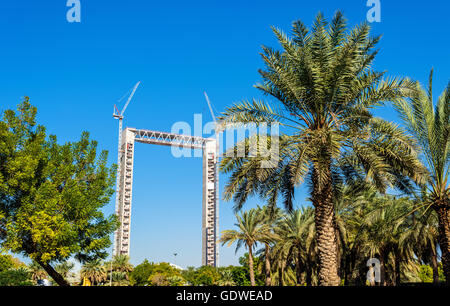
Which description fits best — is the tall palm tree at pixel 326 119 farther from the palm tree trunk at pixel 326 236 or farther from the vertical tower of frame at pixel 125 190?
the vertical tower of frame at pixel 125 190

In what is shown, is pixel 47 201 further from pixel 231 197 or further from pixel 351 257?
pixel 351 257

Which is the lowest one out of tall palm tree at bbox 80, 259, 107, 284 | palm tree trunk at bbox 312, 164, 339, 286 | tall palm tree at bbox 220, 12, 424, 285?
tall palm tree at bbox 80, 259, 107, 284

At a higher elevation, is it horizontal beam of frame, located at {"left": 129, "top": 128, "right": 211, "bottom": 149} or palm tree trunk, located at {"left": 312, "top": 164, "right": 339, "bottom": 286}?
horizontal beam of frame, located at {"left": 129, "top": 128, "right": 211, "bottom": 149}

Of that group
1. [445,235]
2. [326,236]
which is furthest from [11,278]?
[445,235]

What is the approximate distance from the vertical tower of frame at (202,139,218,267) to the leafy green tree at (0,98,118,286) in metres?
84.5

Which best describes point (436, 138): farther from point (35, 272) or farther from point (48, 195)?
point (35, 272)

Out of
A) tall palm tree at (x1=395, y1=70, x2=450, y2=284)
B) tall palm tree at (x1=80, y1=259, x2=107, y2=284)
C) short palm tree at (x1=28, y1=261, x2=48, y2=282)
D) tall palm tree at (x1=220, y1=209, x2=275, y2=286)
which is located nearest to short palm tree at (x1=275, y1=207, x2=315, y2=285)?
tall palm tree at (x1=220, y1=209, x2=275, y2=286)

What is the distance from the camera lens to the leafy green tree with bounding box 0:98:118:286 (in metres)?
16.7

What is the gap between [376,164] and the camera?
13.7 m

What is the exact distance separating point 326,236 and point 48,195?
1184 cm

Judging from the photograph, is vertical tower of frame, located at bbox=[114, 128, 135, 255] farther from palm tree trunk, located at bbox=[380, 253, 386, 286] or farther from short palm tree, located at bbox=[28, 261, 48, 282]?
palm tree trunk, located at bbox=[380, 253, 386, 286]

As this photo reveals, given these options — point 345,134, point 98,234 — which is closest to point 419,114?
point 345,134

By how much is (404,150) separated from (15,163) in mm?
15474
